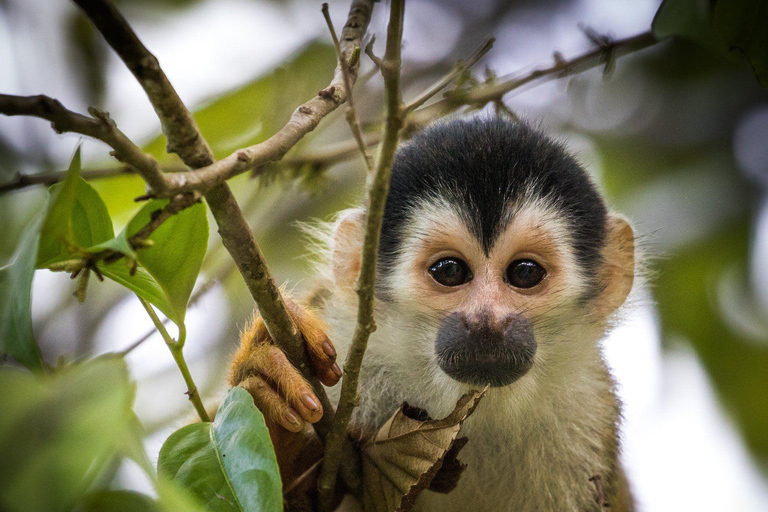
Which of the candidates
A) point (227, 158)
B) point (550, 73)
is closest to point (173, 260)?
point (227, 158)

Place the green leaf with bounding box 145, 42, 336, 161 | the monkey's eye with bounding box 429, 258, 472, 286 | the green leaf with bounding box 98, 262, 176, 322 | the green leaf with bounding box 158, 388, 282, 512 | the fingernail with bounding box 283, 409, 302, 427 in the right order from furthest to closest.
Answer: the green leaf with bounding box 145, 42, 336, 161 < the monkey's eye with bounding box 429, 258, 472, 286 < the fingernail with bounding box 283, 409, 302, 427 < the green leaf with bounding box 98, 262, 176, 322 < the green leaf with bounding box 158, 388, 282, 512

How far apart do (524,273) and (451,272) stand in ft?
1.03

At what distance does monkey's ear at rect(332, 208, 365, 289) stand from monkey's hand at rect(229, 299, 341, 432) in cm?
91

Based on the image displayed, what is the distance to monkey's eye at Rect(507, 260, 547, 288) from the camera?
9.28ft

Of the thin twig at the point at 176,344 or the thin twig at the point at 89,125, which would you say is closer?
the thin twig at the point at 89,125

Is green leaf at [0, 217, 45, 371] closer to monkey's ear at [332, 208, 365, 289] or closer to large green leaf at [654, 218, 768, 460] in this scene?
monkey's ear at [332, 208, 365, 289]

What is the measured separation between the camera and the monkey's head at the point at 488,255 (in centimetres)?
263

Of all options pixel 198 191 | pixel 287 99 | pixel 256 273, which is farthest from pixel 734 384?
pixel 198 191

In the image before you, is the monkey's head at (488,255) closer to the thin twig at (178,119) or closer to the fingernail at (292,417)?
the fingernail at (292,417)

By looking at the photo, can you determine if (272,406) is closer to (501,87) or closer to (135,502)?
(135,502)

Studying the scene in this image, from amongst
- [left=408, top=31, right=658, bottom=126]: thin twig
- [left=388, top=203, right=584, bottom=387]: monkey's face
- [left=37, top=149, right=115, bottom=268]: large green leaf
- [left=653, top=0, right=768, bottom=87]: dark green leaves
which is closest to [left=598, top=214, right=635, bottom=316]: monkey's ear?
[left=388, top=203, right=584, bottom=387]: monkey's face

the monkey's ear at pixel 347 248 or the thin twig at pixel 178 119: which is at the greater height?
the thin twig at pixel 178 119

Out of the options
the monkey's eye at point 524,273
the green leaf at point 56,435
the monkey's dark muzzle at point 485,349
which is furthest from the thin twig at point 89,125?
the monkey's eye at point 524,273

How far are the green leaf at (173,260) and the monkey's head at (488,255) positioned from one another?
4.00ft
